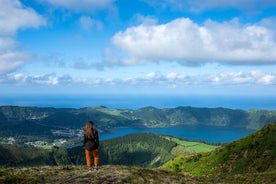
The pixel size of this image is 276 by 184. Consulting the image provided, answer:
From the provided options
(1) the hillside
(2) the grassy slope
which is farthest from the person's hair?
(1) the hillside

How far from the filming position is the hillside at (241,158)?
92.8 meters

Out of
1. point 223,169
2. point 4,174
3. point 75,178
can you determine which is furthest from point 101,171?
point 223,169

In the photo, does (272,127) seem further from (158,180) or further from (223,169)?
Answer: (158,180)

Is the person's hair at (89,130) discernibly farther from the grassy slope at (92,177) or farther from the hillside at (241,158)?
the hillside at (241,158)

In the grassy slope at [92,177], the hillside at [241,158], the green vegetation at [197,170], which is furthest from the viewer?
the hillside at [241,158]

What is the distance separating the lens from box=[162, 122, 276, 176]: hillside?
304ft

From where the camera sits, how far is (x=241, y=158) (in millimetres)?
100750

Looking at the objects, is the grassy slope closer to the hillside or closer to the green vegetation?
the green vegetation

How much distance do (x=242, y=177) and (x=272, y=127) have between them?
71406 millimetres

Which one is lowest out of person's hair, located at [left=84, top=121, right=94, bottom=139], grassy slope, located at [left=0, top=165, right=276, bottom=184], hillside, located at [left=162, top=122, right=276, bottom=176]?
hillside, located at [left=162, top=122, right=276, bottom=176]

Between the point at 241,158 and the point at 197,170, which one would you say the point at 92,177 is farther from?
the point at 241,158

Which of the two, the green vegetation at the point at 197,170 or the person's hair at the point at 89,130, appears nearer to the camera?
the green vegetation at the point at 197,170

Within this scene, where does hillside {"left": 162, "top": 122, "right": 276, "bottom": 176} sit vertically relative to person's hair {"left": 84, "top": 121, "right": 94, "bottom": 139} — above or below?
below

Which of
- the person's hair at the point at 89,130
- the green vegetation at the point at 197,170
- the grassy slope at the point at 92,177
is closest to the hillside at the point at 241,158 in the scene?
the green vegetation at the point at 197,170
